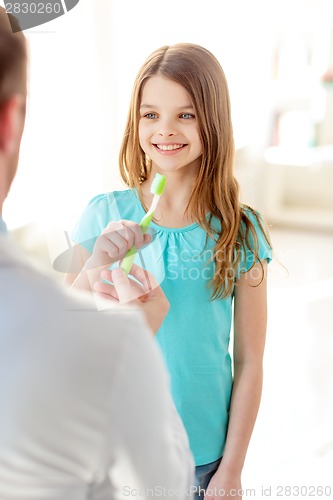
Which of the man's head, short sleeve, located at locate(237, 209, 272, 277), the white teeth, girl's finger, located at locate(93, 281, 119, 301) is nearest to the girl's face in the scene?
the white teeth

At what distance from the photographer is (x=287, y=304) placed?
2.28m

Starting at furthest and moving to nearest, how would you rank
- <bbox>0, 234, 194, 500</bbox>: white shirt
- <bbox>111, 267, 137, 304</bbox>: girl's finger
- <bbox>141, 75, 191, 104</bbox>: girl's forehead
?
<bbox>141, 75, 191, 104</bbox>: girl's forehead
<bbox>111, 267, 137, 304</bbox>: girl's finger
<bbox>0, 234, 194, 500</bbox>: white shirt

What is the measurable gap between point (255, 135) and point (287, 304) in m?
1.15

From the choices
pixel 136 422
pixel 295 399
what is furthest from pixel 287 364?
pixel 136 422

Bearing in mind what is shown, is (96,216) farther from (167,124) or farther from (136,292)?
(136,292)

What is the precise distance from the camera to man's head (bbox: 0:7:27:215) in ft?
1.04

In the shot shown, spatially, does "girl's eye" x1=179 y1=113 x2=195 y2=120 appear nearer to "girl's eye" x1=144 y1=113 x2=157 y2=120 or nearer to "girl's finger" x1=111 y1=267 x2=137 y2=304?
"girl's eye" x1=144 y1=113 x2=157 y2=120

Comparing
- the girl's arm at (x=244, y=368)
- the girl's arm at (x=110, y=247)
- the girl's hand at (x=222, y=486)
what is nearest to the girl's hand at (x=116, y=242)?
the girl's arm at (x=110, y=247)

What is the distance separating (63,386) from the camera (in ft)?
0.99

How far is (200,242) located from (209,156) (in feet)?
0.33

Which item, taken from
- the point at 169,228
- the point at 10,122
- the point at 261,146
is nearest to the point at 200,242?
the point at 169,228

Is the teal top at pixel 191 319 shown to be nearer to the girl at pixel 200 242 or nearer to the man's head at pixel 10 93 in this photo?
the girl at pixel 200 242

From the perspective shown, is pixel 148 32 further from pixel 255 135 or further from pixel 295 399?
pixel 255 135

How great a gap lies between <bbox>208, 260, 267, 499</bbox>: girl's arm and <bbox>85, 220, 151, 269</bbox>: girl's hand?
224mm
